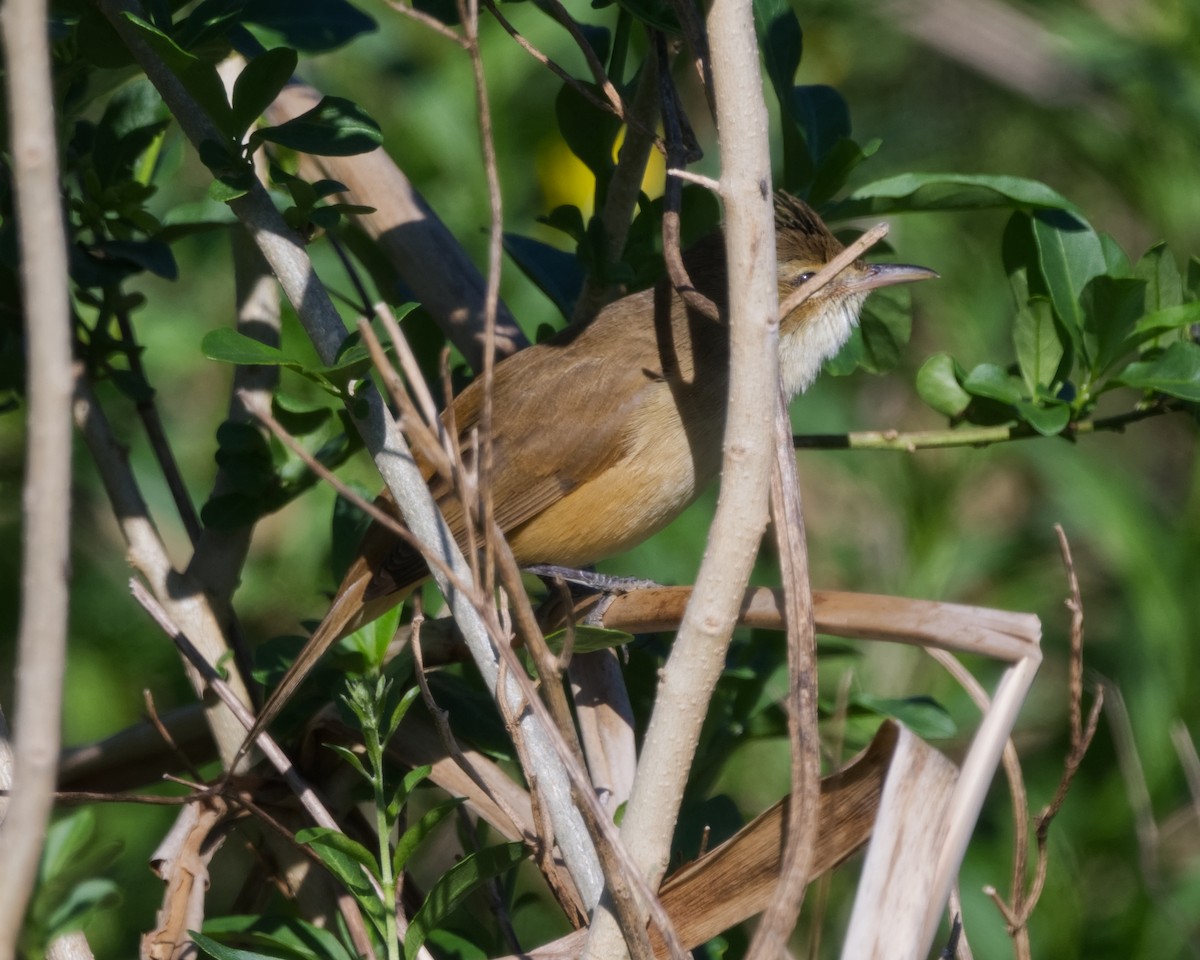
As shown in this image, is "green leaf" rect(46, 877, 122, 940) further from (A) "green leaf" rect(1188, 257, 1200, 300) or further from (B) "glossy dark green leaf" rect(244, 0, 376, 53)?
(A) "green leaf" rect(1188, 257, 1200, 300)

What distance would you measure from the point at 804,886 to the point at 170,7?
1610 millimetres

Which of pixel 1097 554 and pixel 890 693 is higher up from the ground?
pixel 890 693

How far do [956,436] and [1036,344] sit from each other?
0.22 m

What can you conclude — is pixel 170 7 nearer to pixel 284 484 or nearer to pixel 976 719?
pixel 284 484

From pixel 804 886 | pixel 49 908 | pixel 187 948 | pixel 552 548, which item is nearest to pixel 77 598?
pixel 552 548

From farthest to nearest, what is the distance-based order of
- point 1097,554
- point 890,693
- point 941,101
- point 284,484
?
point 941,101 < point 1097,554 < point 890,693 < point 284,484

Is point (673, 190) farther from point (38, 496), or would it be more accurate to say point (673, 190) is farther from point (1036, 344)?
point (38, 496)

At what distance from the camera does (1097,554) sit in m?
5.82

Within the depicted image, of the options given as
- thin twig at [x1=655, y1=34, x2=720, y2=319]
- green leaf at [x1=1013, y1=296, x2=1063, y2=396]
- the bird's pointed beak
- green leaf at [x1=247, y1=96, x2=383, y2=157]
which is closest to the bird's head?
the bird's pointed beak

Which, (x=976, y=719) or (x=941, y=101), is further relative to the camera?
(x=941, y=101)

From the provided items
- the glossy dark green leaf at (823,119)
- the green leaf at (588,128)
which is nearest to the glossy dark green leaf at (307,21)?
the green leaf at (588,128)

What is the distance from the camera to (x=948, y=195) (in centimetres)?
263

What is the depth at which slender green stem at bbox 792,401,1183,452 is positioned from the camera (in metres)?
2.54

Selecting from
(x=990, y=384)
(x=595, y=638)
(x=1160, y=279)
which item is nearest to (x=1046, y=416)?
(x=990, y=384)
